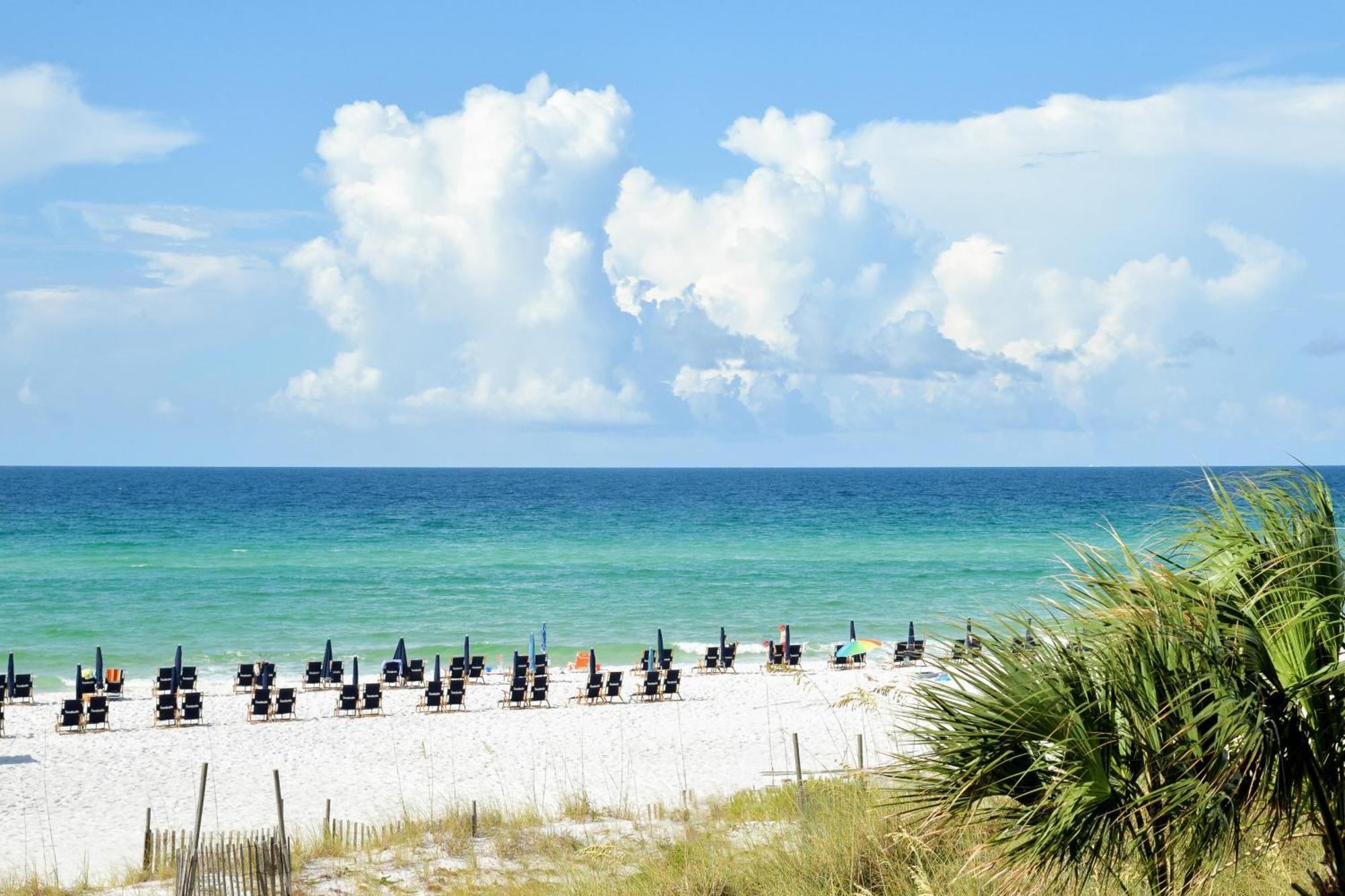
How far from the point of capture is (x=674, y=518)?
79.3 meters

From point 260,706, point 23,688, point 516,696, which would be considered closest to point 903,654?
point 516,696

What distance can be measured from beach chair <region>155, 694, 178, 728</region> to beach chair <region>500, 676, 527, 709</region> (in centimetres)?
548

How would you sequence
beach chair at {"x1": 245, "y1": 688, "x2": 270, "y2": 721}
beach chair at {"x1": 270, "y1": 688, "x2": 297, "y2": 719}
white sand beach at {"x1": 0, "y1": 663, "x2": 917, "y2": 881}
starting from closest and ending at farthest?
white sand beach at {"x1": 0, "y1": 663, "x2": 917, "y2": 881}
beach chair at {"x1": 245, "y1": 688, "x2": 270, "y2": 721}
beach chair at {"x1": 270, "y1": 688, "x2": 297, "y2": 719}

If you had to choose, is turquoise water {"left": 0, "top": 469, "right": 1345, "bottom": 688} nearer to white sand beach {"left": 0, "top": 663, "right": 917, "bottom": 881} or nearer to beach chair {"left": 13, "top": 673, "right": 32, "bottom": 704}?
beach chair {"left": 13, "top": 673, "right": 32, "bottom": 704}

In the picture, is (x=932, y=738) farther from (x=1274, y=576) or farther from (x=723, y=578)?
(x=723, y=578)

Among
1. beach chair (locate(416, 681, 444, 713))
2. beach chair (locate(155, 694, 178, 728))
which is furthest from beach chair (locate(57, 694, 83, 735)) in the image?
beach chair (locate(416, 681, 444, 713))

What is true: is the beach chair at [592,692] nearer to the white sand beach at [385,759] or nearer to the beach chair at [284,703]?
the white sand beach at [385,759]

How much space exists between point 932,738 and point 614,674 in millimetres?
17519

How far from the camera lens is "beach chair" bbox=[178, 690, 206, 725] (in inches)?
759

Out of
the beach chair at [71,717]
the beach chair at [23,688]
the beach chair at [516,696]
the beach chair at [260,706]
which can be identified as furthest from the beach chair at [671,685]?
the beach chair at [23,688]

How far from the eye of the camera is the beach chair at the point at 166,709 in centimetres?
1925

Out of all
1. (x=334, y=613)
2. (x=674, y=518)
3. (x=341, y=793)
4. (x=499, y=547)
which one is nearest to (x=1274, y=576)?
(x=341, y=793)

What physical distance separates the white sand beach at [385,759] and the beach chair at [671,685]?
0.84 feet

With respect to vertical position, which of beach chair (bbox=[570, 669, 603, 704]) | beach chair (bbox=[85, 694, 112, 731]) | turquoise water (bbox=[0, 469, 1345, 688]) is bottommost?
beach chair (bbox=[570, 669, 603, 704])
